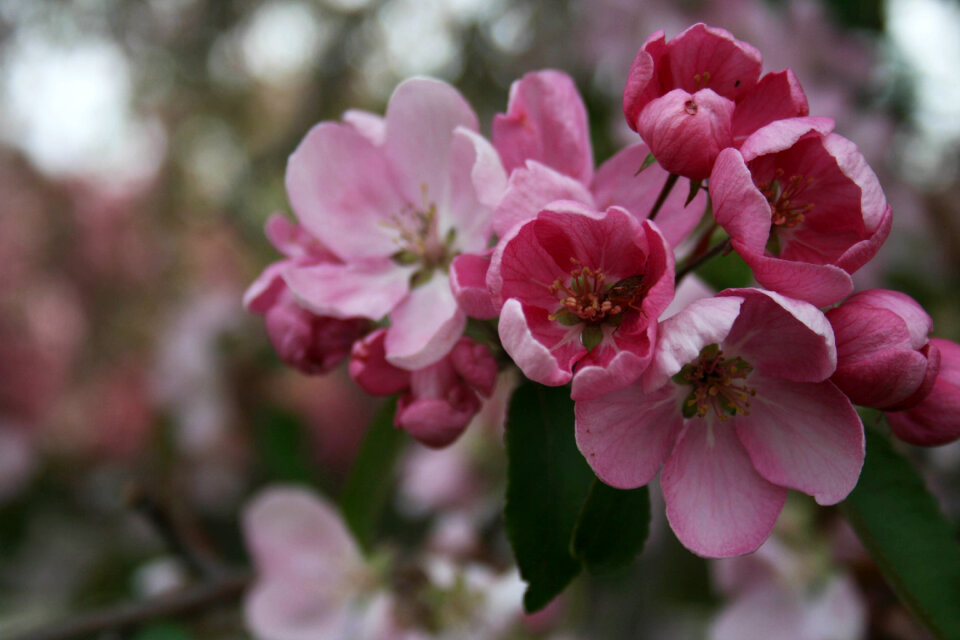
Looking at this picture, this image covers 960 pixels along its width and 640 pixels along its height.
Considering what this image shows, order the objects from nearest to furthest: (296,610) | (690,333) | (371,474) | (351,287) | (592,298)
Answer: (690,333) < (592,298) < (351,287) < (371,474) < (296,610)

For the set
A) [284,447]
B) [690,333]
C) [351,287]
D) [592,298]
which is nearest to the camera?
[690,333]

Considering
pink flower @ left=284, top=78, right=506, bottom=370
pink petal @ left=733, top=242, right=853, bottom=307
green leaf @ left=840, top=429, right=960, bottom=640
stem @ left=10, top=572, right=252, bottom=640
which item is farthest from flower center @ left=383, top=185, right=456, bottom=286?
stem @ left=10, top=572, right=252, bottom=640

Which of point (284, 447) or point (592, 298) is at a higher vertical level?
point (592, 298)

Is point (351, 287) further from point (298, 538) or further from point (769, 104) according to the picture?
point (298, 538)

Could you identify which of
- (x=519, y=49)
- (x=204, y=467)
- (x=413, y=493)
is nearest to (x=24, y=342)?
(x=204, y=467)

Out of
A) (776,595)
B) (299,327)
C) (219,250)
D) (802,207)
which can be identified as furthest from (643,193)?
(219,250)

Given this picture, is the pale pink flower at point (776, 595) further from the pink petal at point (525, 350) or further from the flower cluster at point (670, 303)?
the pink petal at point (525, 350)

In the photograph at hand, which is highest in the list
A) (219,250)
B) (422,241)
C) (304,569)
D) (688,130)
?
(688,130)
